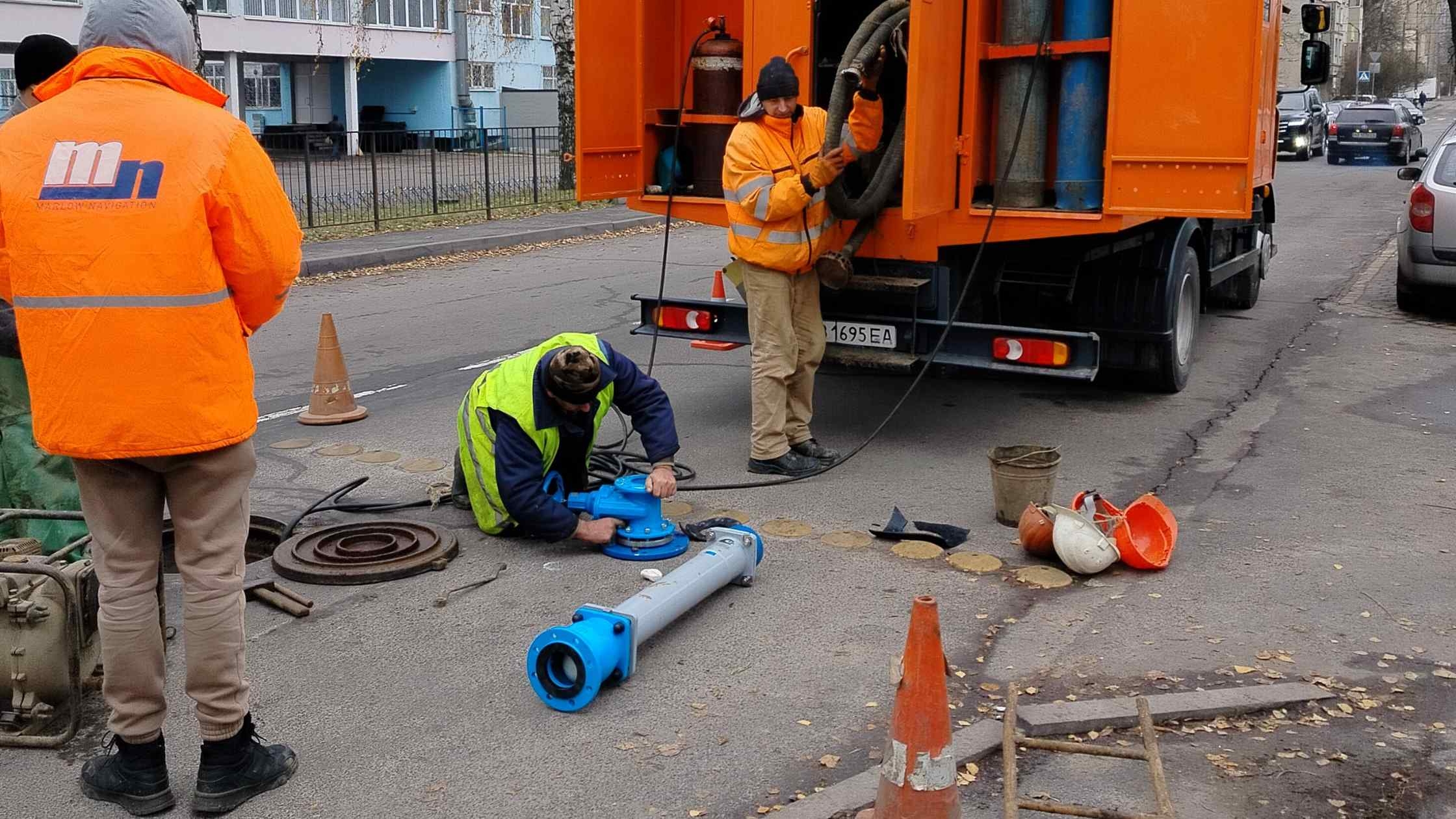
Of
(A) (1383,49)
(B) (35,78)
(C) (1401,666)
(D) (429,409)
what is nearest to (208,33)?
(D) (429,409)

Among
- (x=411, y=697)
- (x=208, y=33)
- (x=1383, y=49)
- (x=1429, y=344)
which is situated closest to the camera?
(x=411, y=697)

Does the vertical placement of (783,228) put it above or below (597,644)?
above

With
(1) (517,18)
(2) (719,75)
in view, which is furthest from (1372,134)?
(2) (719,75)

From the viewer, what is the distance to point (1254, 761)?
3.85 meters

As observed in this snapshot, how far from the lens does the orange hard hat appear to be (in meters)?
5.43

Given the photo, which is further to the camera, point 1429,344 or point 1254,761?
point 1429,344

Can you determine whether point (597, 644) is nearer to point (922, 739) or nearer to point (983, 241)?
point (922, 739)

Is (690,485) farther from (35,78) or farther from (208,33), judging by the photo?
(208,33)

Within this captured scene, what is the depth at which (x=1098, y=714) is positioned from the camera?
4.05 metres

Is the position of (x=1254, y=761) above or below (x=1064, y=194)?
below

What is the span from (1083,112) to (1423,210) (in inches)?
239

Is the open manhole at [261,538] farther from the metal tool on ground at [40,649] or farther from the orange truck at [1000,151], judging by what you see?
the orange truck at [1000,151]

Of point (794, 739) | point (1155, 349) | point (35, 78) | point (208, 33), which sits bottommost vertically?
point (794, 739)

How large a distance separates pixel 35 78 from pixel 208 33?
124 ft
